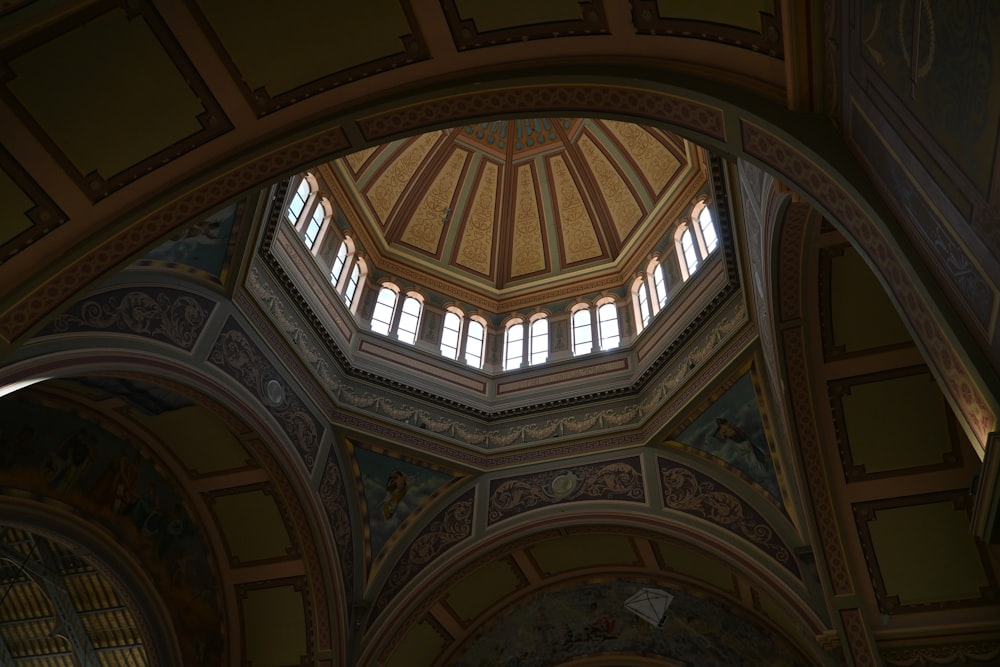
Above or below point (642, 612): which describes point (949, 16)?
below

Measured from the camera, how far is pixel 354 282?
55.1 ft

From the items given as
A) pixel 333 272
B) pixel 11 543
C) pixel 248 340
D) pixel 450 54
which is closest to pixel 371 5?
pixel 450 54

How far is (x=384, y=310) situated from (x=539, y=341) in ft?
11.4

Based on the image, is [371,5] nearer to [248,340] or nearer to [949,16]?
[949,16]

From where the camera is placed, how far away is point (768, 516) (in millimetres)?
12492

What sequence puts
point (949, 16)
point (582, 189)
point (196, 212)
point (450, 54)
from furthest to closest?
1. point (582, 189)
2. point (196, 212)
3. point (450, 54)
4. point (949, 16)

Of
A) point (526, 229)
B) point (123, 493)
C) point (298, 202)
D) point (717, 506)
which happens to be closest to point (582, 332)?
point (526, 229)

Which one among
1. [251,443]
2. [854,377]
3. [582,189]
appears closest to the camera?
[854,377]

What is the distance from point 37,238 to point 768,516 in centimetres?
1073

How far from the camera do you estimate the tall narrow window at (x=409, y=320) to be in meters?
16.8

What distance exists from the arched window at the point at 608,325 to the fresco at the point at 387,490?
459 cm

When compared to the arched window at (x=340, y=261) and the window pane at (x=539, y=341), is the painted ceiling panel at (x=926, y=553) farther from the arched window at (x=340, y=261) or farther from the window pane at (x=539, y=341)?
the arched window at (x=340, y=261)

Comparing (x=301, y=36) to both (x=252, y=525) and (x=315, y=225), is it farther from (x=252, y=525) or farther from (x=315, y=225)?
(x=252, y=525)

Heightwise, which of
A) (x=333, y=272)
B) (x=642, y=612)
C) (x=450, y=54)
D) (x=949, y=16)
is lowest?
(x=949, y=16)
